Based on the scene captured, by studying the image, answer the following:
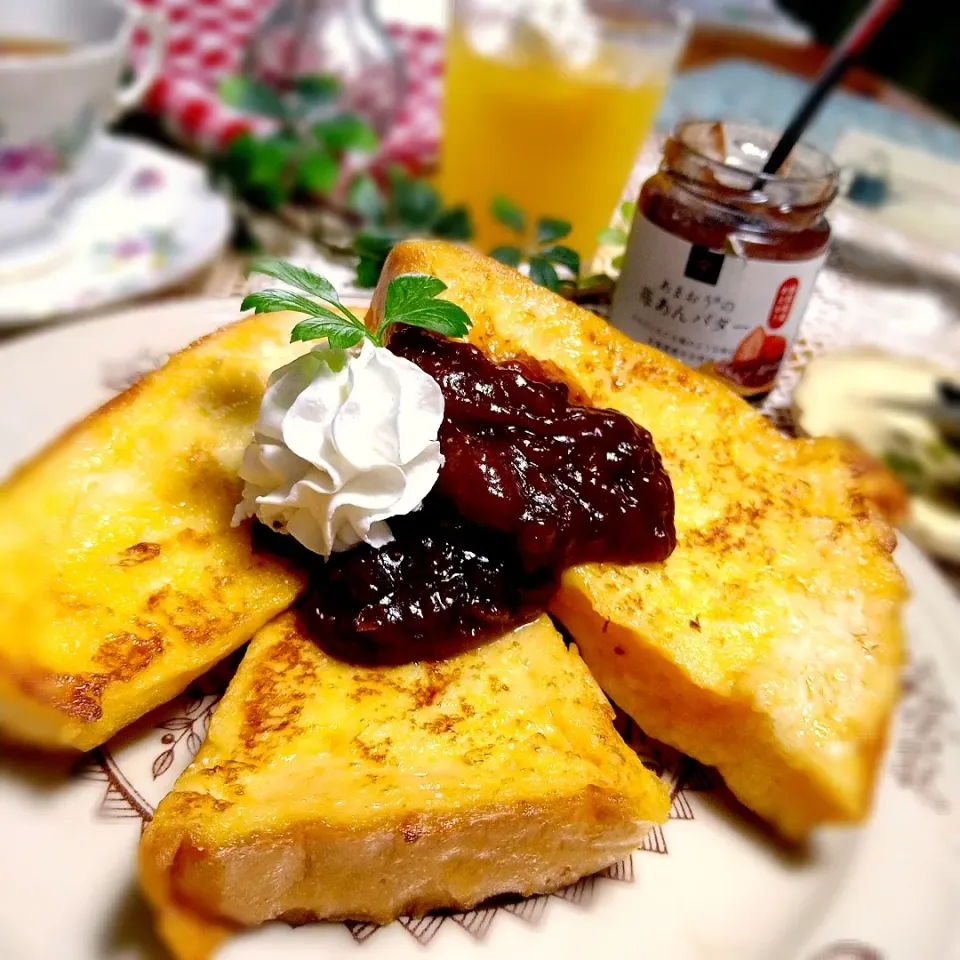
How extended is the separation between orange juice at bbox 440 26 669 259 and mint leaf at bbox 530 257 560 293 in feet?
2.30

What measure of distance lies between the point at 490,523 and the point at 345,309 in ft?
1.42

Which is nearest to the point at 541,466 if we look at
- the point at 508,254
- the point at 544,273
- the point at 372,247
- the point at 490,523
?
the point at 490,523

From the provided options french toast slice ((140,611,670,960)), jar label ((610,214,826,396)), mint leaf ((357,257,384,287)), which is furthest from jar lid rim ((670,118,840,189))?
french toast slice ((140,611,670,960))

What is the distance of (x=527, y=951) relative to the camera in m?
1.16

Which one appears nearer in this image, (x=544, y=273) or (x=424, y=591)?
(x=424, y=591)

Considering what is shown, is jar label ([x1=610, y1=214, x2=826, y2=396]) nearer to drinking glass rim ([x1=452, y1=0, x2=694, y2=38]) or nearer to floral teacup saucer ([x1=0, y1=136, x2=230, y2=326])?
floral teacup saucer ([x1=0, y1=136, x2=230, y2=326])

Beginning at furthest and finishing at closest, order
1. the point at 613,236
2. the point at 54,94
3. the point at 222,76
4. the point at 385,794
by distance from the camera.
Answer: the point at 222,76, the point at 54,94, the point at 613,236, the point at 385,794

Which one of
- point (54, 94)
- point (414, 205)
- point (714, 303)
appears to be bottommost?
point (414, 205)

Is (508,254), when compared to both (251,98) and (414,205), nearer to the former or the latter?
(414,205)

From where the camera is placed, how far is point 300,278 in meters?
1.38

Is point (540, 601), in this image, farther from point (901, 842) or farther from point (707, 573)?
point (901, 842)

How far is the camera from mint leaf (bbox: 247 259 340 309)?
1373 millimetres

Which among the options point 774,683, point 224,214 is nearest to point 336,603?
point 774,683

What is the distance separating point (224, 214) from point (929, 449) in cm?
222
